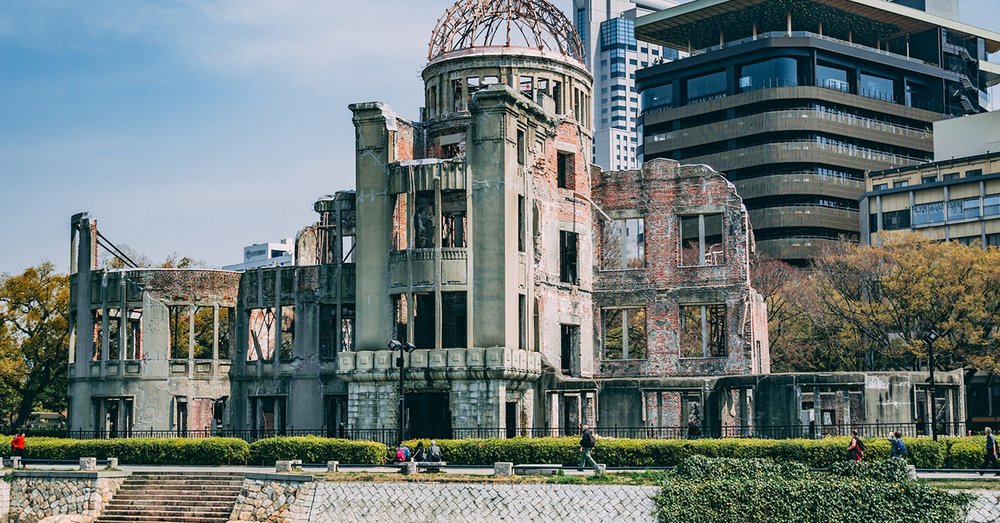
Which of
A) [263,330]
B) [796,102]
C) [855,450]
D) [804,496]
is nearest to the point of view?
[804,496]

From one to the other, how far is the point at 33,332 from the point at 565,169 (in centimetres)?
2985

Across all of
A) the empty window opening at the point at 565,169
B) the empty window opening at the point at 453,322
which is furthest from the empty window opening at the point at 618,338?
the empty window opening at the point at 453,322

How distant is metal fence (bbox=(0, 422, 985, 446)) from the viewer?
147 ft

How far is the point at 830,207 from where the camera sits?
4338 inches

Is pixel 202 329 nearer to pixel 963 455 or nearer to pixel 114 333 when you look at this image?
pixel 114 333

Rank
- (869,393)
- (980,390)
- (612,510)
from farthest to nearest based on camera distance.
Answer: (980,390) → (869,393) → (612,510)

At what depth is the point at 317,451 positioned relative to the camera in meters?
44.1

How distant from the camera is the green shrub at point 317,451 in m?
43.5

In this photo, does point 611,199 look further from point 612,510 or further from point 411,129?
point 612,510

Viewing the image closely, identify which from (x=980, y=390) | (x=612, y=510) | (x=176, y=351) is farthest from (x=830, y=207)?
(x=612, y=510)

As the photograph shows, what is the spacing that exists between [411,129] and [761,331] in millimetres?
17724

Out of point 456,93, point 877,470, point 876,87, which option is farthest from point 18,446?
point 876,87

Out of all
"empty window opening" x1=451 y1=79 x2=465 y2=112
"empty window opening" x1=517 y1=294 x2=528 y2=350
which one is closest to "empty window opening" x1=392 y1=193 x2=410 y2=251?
"empty window opening" x1=517 y1=294 x2=528 y2=350

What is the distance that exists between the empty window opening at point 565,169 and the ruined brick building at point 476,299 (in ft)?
0.29
